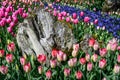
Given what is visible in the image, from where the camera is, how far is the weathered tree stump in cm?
684

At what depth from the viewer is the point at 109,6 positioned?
59.3 feet

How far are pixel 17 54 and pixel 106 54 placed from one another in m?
1.63

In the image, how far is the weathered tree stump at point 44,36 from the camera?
684 cm

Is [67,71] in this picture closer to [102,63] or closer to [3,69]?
[102,63]

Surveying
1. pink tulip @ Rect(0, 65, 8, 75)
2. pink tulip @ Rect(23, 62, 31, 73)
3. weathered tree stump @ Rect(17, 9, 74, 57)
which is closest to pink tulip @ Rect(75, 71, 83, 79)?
pink tulip @ Rect(23, 62, 31, 73)

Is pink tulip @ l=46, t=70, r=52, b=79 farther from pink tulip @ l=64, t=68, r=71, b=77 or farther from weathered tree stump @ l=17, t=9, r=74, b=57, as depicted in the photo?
weathered tree stump @ l=17, t=9, r=74, b=57

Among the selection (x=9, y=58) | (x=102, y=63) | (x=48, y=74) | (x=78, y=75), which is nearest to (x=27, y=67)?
(x=48, y=74)

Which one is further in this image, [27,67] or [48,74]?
[27,67]

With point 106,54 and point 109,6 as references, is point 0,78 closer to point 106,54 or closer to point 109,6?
point 106,54

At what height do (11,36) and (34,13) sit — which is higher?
(34,13)

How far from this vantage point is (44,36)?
23.5 feet

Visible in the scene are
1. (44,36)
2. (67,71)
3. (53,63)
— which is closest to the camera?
(67,71)

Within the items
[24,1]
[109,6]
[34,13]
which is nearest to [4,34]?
[34,13]

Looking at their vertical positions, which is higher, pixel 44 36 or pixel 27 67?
pixel 27 67
